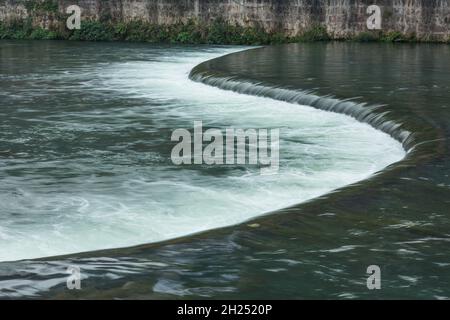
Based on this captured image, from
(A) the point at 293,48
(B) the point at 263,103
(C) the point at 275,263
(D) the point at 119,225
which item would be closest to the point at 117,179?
(D) the point at 119,225

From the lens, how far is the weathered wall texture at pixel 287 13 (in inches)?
988

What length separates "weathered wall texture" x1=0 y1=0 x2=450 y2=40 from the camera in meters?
25.1

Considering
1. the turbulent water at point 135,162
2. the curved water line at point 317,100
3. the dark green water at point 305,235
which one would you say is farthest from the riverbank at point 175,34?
the dark green water at point 305,235

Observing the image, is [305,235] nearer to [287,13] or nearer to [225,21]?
[287,13]

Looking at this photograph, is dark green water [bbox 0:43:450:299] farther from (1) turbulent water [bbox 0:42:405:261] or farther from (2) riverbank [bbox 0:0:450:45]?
(2) riverbank [bbox 0:0:450:45]

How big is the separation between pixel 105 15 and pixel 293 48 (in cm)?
752

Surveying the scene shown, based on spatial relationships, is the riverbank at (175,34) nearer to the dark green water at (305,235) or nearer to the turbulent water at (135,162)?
the turbulent water at (135,162)

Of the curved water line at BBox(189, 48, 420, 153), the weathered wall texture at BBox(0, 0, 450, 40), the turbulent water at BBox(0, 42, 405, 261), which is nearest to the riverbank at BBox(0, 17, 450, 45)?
the weathered wall texture at BBox(0, 0, 450, 40)

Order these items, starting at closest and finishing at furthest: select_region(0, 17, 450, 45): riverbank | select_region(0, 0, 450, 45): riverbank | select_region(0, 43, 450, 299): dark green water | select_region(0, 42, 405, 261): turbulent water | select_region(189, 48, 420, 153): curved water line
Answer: select_region(0, 43, 450, 299): dark green water, select_region(0, 42, 405, 261): turbulent water, select_region(189, 48, 420, 153): curved water line, select_region(0, 0, 450, 45): riverbank, select_region(0, 17, 450, 45): riverbank

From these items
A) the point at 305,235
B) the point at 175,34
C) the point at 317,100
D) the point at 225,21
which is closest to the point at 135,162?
the point at 305,235

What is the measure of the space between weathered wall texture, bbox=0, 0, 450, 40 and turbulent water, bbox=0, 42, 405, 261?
281 inches

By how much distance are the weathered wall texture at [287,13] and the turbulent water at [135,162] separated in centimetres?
715

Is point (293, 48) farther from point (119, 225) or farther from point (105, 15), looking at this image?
point (119, 225)

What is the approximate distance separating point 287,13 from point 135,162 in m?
16.1
